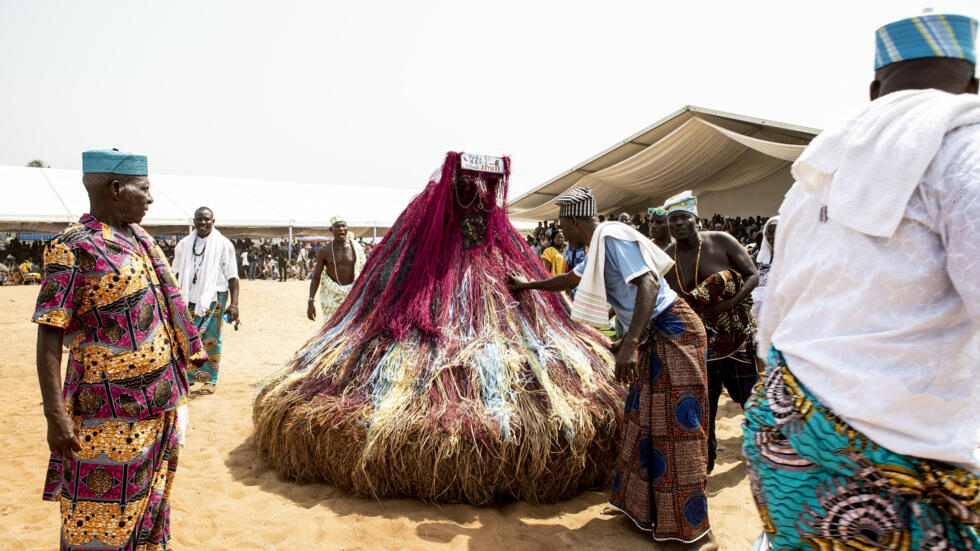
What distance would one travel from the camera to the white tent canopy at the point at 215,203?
2169 cm

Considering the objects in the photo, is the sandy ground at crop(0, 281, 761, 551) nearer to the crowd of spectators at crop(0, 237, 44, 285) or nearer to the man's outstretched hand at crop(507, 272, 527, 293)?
the man's outstretched hand at crop(507, 272, 527, 293)

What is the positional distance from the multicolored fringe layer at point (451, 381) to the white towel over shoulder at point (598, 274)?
0.67 meters

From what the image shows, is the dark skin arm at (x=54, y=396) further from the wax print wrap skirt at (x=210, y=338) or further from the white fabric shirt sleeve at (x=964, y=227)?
the wax print wrap skirt at (x=210, y=338)

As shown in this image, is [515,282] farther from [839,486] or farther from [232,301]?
[232,301]

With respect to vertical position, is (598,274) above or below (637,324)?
above

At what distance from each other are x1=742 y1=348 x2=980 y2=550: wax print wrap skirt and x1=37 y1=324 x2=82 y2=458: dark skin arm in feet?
7.17

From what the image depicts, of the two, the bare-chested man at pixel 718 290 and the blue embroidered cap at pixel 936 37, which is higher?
the blue embroidered cap at pixel 936 37

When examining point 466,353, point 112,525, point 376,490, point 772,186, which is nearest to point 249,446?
point 376,490

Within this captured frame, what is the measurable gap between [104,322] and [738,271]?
371 centimetres

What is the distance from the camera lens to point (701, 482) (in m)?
3.01

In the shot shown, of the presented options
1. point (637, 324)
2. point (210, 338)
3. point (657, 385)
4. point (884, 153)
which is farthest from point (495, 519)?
point (210, 338)

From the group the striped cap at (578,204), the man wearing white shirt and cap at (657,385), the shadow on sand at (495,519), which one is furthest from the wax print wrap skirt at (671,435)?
the striped cap at (578,204)

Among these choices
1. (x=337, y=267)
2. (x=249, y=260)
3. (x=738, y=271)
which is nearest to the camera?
(x=738, y=271)

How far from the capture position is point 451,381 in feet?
11.6
